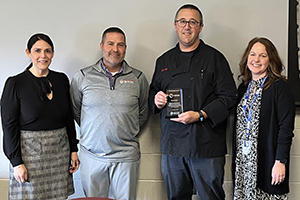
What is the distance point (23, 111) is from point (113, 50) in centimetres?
74

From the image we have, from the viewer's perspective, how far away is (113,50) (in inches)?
86.4

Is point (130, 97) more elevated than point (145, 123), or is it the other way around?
point (130, 97)

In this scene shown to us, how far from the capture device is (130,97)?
2193mm

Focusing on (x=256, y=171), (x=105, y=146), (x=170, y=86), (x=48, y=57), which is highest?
(x=48, y=57)

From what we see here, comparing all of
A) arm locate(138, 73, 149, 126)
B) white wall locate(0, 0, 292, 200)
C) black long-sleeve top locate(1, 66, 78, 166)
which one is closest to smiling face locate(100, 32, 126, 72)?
arm locate(138, 73, 149, 126)

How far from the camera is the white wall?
8.30ft

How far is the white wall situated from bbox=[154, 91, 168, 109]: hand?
0.42 m

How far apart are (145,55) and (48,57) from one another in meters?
0.85

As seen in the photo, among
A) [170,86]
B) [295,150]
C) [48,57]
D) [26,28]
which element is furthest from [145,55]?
[295,150]

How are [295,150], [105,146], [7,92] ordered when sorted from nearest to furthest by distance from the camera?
[7,92] < [105,146] < [295,150]

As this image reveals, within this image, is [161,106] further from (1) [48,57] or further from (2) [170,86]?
(1) [48,57]

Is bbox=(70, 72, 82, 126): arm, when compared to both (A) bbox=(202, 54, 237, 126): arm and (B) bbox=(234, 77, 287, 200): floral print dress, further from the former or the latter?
(B) bbox=(234, 77, 287, 200): floral print dress

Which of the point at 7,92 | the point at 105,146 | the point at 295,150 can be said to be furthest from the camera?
the point at 295,150

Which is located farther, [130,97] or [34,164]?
[130,97]
